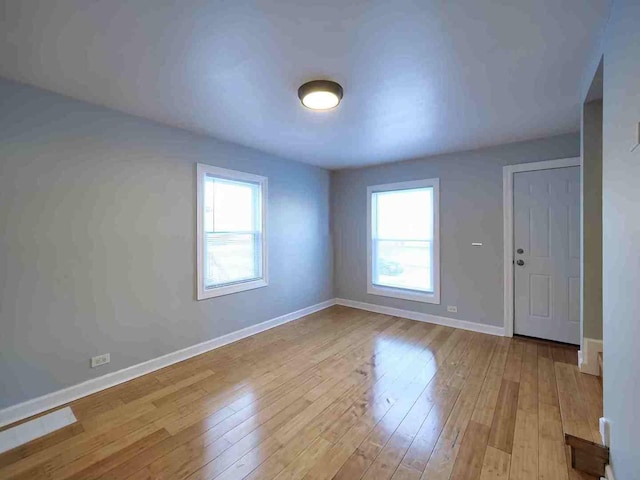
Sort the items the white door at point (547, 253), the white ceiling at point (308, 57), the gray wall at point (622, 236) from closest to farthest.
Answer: the gray wall at point (622, 236)
the white ceiling at point (308, 57)
the white door at point (547, 253)

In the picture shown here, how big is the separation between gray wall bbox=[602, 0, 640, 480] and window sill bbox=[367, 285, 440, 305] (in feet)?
8.49

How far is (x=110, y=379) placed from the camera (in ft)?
8.21

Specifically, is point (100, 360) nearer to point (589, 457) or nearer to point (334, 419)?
point (334, 419)

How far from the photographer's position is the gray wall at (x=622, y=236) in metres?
1.11

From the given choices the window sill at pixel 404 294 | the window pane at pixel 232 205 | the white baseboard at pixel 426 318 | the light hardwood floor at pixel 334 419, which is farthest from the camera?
the window sill at pixel 404 294

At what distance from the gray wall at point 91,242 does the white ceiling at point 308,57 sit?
0.27 meters

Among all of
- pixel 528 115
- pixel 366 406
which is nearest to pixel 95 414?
pixel 366 406

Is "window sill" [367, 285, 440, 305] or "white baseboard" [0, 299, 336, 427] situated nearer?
"white baseboard" [0, 299, 336, 427]

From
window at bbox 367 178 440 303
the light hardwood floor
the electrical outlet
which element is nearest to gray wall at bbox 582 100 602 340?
the light hardwood floor

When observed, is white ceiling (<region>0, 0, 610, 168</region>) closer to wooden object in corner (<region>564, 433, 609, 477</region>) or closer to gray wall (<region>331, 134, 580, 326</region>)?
gray wall (<region>331, 134, 580, 326</region>)

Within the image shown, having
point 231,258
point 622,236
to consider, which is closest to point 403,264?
point 231,258

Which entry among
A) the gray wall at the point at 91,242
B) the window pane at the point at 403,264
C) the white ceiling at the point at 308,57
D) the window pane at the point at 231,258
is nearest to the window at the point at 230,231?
the window pane at the point at 231,258

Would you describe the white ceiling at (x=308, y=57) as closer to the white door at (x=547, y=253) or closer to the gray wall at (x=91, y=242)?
the gray wall at (x=91, y=242)

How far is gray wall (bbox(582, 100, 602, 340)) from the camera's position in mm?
2330
